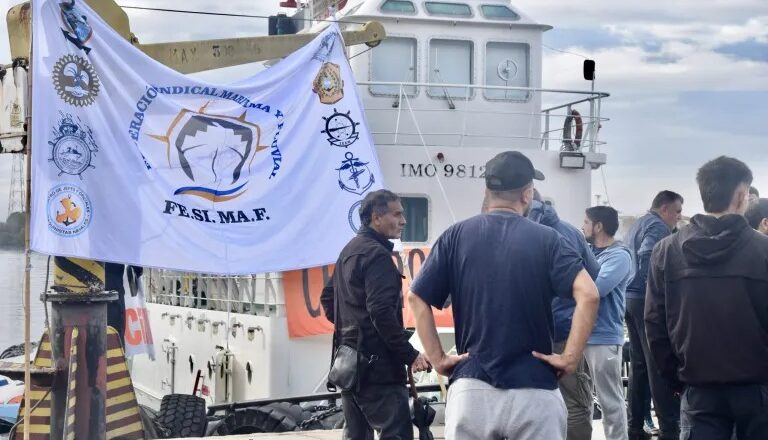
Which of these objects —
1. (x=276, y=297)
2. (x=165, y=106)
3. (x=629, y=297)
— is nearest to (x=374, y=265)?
(x=629, y=297)

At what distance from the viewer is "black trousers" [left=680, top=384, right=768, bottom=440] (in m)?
5.23

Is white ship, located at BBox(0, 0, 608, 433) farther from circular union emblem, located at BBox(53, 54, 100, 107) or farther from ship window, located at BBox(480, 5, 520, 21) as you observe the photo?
circular union emblem, located at BBox(53, 54, 100, 107)

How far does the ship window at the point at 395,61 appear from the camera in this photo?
631 inches

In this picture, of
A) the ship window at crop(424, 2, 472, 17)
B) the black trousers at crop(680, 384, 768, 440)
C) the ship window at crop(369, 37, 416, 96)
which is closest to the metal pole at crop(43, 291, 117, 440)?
the black trousers at crop(680, 384, 768, 440)

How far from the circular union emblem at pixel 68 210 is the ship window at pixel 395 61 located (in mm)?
7866

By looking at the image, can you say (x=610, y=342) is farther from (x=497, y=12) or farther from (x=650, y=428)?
(x=497, y=12)

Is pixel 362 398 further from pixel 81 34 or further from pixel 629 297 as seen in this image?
pixel 81 34

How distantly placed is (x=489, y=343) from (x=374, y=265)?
1880 mm

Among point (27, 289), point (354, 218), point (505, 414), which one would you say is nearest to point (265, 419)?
point (354, 218)

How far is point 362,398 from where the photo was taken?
6727 mm

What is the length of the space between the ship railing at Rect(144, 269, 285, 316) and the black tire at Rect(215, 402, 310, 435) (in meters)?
1.95

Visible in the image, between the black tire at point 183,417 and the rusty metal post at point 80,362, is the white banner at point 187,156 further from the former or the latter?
the black tire at point 183,417

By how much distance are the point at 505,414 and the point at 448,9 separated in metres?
12.0

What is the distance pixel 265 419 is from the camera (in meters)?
10.7
